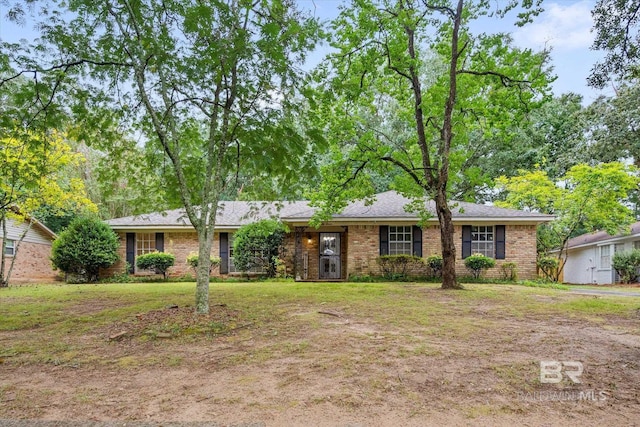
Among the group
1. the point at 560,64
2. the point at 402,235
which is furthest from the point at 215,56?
the point at 560,64

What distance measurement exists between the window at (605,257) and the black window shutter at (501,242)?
7565mm

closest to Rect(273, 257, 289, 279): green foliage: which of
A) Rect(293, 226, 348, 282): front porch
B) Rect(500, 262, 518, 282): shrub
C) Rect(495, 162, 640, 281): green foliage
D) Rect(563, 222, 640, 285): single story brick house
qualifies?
Rect(293, 226, 348, 282): front porch

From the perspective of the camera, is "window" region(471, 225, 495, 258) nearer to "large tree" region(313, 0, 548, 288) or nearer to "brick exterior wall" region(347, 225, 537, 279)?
"brick exterior wall" region(347, 225, 537, 279)

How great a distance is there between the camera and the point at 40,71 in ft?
21.9

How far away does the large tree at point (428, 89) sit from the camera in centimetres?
1116

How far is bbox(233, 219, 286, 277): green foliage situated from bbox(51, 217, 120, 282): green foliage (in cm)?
513

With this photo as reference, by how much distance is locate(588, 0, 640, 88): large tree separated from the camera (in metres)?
5.62

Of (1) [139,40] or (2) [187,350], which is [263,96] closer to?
(1) [139,40]

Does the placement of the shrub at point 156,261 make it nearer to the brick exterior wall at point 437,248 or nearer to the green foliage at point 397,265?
the brick exterior wall at point 437,248

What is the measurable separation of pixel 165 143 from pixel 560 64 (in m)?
21.5

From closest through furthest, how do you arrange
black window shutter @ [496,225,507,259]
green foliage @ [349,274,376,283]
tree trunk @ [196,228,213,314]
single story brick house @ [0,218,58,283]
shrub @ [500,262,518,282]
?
tree trunk @ [196,228,213,314] < green foliage @ [349,274,376,283] < shrub @ [500,262,518,282] < black window shutter @ [496,225,507,259] < single story brick house @ [0,218,58,283]

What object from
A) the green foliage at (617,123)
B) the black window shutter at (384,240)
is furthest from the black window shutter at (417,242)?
the green foliage at (617,123)

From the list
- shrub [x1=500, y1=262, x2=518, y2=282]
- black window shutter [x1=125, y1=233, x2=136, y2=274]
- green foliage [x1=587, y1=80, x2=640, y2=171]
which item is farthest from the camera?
green foliage [x1=587, y1=80, x2=640, y2=171]

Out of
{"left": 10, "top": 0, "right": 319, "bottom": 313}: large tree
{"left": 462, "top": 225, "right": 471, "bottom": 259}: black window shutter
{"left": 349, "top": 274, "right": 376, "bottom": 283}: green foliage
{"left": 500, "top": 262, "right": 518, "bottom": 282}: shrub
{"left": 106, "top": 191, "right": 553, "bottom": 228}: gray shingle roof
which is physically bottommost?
{"left": 349, "top": 274, "right": 376, "bottom": 283}: green foliage
